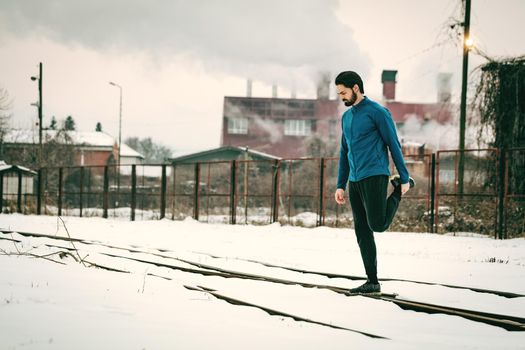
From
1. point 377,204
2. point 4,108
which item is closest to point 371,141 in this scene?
point 377,204

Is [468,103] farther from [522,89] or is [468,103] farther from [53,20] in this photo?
[53,20]

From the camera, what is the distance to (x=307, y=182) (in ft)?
79.5

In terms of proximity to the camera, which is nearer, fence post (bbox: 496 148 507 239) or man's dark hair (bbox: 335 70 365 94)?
man's dark hair (bbox: 335 70 365 94)

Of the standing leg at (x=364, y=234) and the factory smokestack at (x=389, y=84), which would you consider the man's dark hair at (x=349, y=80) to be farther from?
the factory smokestack at (x=389, y=84)

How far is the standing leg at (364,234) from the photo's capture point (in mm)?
4949

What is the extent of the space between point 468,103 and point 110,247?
1199 cm

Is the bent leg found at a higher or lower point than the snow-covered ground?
higher

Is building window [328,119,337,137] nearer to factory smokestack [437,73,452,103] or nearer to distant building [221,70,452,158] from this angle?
distant building [221,70,452,158]

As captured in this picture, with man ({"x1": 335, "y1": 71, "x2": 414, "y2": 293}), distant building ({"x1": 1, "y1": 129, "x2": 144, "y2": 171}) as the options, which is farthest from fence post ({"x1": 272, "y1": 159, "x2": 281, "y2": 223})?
distant building ({"x1": 1, "y1": 129, "x2": 144, "y2": 171})

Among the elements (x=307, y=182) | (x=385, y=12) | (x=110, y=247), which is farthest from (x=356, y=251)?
(x=385, y=12)

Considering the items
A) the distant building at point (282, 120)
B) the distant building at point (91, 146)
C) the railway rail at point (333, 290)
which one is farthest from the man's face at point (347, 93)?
the distant building at point (91, 146)

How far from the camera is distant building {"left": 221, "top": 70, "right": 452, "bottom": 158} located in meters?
53.2

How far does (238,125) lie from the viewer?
177 feet

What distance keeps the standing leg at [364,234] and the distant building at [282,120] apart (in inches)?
1876
